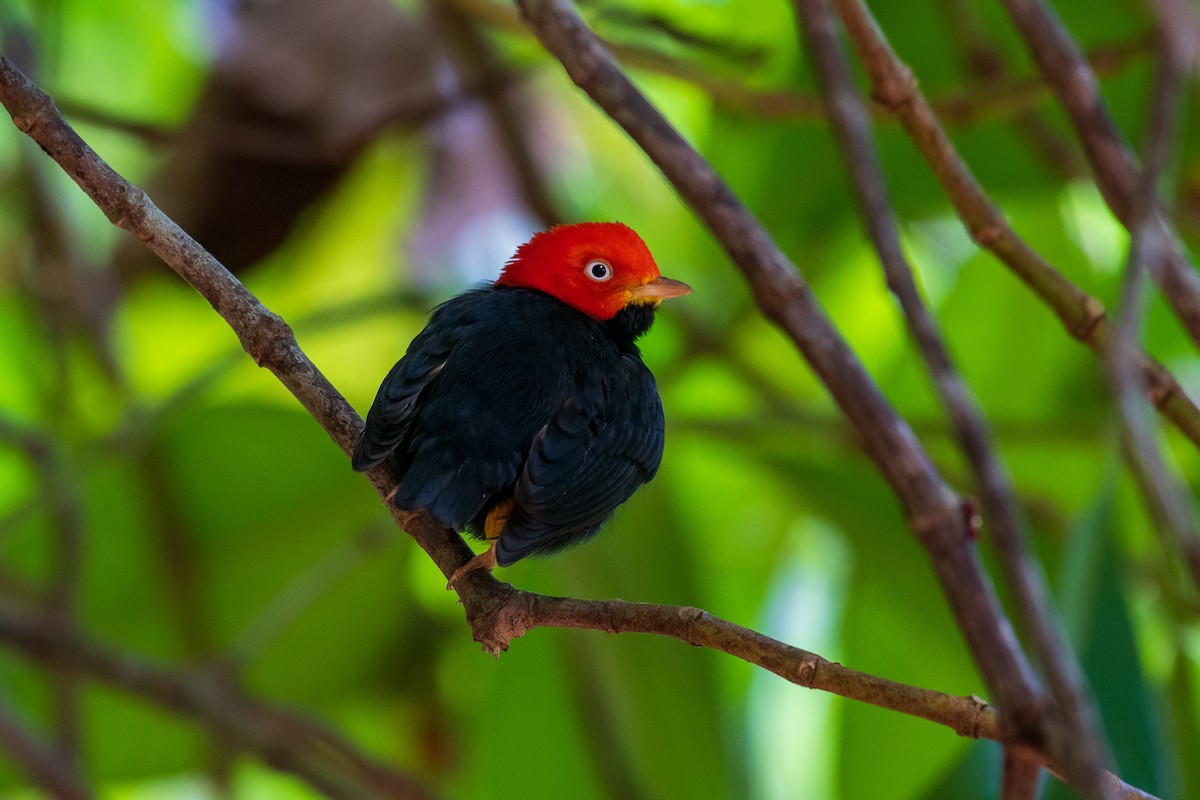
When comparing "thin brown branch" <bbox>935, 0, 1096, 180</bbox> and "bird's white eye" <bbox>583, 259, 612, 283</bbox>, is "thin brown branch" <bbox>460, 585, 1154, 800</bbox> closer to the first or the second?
"bird's white eye" <bbox>583, 259, 612, 283</bbox>

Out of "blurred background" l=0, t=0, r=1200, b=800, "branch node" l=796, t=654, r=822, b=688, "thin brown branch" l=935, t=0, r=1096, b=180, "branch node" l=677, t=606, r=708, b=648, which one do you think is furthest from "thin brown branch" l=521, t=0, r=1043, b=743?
"thin brown branch" l=935, t=0, r=1096, b=180

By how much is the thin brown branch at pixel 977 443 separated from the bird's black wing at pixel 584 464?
516 millimetres

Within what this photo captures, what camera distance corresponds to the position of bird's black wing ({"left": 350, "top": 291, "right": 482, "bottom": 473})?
80.7 inches

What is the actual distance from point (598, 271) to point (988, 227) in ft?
2.71

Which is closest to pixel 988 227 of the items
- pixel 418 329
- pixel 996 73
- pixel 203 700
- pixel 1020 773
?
pixel 1020 773

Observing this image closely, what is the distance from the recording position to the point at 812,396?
171 inches

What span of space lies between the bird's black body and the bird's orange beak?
0.34 meters

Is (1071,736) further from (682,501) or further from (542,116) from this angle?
(542,116)

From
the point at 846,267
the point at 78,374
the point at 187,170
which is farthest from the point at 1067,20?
the point at 78,374

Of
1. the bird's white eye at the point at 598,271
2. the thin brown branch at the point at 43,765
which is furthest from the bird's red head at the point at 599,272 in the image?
the thin brown branch at the point at 43,765

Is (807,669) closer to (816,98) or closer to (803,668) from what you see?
(803,668)

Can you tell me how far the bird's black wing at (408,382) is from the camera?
2.05 m

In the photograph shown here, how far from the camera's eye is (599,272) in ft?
8.90

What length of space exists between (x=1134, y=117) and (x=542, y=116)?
267cm
